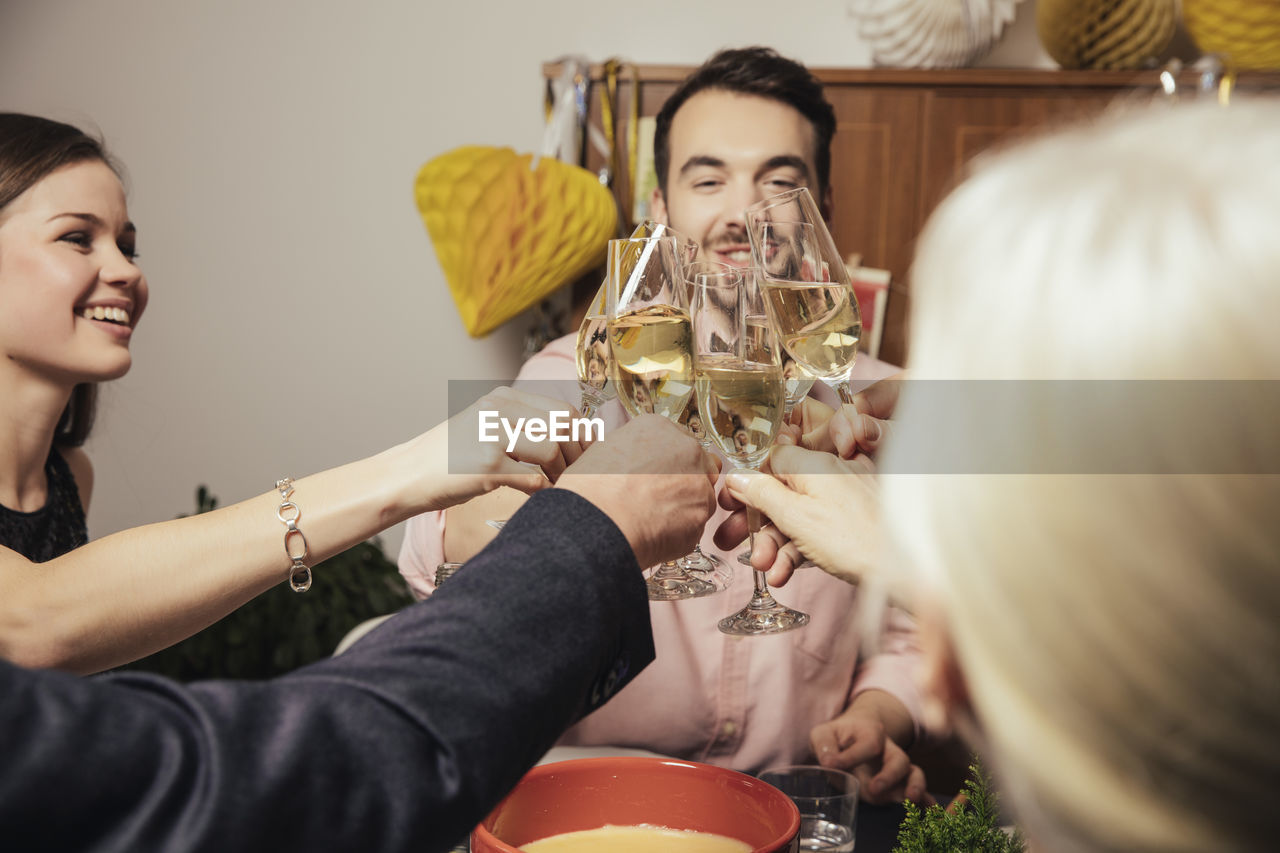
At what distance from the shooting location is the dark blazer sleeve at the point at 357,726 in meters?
0.49

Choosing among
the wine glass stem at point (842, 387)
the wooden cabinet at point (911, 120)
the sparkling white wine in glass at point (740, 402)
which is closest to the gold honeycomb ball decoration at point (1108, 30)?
the wooden cabinet at point (911, 120)

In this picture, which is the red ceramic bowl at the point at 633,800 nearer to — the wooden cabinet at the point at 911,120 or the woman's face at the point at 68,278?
the woman's face at the point at 68,278

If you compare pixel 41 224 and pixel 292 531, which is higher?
pixel 41 224

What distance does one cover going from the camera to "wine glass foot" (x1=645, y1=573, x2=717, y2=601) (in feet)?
2.87

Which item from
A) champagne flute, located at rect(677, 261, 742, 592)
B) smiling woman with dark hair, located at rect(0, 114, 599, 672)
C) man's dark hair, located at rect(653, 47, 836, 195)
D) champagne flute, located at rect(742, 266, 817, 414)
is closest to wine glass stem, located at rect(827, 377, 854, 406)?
champagne flute, located at rect(742, 266, 817, 414)

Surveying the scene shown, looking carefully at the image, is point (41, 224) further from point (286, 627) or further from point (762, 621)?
point (762, 621)

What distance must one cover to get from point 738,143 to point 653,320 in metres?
0.99

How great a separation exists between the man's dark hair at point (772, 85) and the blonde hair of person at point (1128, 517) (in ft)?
4.62

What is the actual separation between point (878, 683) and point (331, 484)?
0.92 meters

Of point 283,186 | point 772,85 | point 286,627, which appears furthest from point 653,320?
point 283,186

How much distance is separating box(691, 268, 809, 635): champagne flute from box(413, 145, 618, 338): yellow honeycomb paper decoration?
129 cm

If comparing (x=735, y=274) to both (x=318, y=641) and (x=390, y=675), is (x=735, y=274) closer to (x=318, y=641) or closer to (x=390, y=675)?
(x=390, y=675)

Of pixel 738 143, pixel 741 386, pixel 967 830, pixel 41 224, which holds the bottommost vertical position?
pixel 967 830

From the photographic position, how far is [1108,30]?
2.24 m
